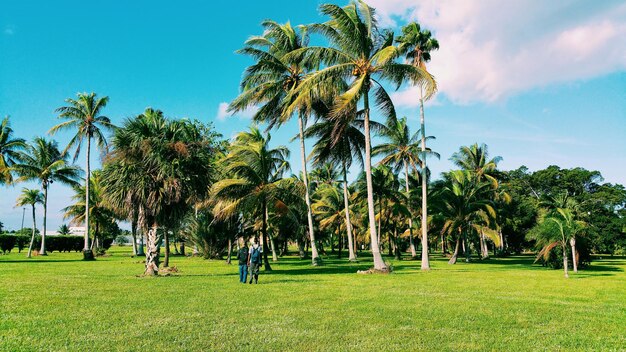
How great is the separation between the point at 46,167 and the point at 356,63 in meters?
34.7

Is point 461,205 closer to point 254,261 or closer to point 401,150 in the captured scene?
point 401,150

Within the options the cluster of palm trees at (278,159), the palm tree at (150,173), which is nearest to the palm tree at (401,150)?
the cluster of palm trees at (278,159)

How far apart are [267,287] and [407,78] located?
12.1 m

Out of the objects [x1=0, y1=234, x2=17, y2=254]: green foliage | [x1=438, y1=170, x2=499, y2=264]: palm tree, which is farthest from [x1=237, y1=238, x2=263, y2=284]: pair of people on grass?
[x1=0, y1=234, x2=17, y2=254]: green foliage

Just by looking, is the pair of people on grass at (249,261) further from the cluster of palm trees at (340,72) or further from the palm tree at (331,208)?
the palm tree at (331,208)

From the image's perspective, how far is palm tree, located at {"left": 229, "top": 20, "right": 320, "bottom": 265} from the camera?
25062mm

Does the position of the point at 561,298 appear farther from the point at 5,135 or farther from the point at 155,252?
the point at 5,135

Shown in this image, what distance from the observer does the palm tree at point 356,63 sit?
737 inches

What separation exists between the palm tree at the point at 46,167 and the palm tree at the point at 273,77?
75.8 feet

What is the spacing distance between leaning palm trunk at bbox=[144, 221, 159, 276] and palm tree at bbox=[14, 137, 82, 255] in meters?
26.9

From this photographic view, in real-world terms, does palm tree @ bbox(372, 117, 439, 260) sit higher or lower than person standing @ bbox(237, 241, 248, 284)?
higher

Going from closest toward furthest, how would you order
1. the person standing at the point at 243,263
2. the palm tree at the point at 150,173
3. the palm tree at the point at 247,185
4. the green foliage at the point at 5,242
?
the person standing at the point at 243,263 < the palm tree at the point at 150,173 < the palm tree at the point at 247,185 < the green foliage at the point at 5,242

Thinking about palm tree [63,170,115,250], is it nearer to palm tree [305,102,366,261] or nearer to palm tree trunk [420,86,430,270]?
palm tree [305,102,366,261]

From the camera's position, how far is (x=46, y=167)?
4000 cm
